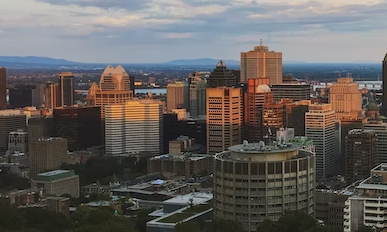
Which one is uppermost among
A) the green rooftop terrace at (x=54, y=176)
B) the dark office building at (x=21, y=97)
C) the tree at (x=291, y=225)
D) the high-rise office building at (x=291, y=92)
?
the high-rise office building at (x=291, y=92)

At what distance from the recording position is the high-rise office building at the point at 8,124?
90.7 meters

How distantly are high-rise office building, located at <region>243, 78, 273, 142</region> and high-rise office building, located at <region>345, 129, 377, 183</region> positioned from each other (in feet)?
55.7

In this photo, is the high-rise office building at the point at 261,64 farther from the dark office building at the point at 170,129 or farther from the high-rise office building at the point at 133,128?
the high-rise office building at the point at 133,128

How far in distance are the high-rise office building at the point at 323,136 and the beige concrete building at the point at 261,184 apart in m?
33.6

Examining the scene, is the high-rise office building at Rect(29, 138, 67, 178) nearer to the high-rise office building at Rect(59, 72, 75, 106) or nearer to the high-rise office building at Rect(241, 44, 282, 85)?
the high-rise office building at Rect(241, 44, 282, 85)

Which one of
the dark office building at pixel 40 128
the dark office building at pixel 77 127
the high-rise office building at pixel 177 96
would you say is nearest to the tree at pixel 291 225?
the dark office building at pixel 40 128

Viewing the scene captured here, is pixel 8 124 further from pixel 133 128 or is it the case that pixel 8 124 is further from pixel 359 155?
pixel 359 155

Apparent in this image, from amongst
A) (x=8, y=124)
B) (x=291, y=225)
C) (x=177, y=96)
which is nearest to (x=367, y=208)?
(x=291, y=225)

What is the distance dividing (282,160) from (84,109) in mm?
57608

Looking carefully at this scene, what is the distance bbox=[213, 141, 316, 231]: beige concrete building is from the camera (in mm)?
32062

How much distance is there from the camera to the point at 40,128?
8356cm

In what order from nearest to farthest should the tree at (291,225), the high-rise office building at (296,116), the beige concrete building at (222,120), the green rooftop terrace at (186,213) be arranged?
the tree at (291,225)
the green rooftop terrace at (186,213)
the beige concrete building at (222,120)
the high-rise office building at (296,116)

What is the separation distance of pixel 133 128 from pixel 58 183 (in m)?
26.1

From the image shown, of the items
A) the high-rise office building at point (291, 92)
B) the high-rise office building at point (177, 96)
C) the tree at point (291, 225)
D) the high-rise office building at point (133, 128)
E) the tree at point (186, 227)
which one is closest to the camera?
the tree at point (291, 225)
